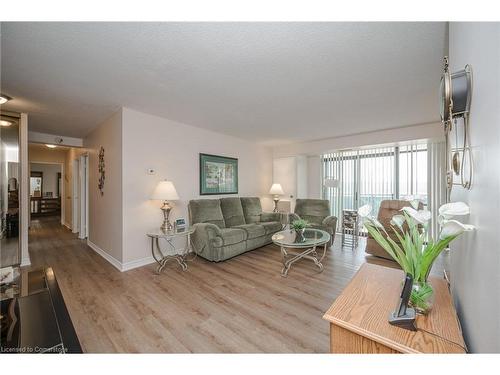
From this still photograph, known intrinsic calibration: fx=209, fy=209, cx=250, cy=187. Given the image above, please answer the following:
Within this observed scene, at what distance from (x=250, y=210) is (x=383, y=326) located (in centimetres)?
388

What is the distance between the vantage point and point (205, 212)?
376cm

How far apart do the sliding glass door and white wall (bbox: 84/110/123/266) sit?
4465mm

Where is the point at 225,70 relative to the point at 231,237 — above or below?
above

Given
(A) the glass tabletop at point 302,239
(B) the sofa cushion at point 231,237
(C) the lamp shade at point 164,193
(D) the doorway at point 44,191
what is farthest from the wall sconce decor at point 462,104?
(D) the doorway at point 44,191

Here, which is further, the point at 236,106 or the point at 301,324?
the point at 236,106

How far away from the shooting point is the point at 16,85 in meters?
2.31

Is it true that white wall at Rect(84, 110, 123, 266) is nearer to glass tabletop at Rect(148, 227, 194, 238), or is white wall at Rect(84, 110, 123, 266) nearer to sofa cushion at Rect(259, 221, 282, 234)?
glass tabletop at Rect(148, 227, 194, 238)

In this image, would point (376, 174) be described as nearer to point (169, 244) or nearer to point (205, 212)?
point (205, 212)

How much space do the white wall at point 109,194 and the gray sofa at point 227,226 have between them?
1.12 metres

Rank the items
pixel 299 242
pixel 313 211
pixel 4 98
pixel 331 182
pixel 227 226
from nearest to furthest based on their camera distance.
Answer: pixel 4 98 → pixel 299 242 → pixel 227 226 → pixel 313 211 → pixel 331 182

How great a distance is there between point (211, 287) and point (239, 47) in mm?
2478

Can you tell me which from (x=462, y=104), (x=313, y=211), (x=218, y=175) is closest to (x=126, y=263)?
(x=218, y=175)
